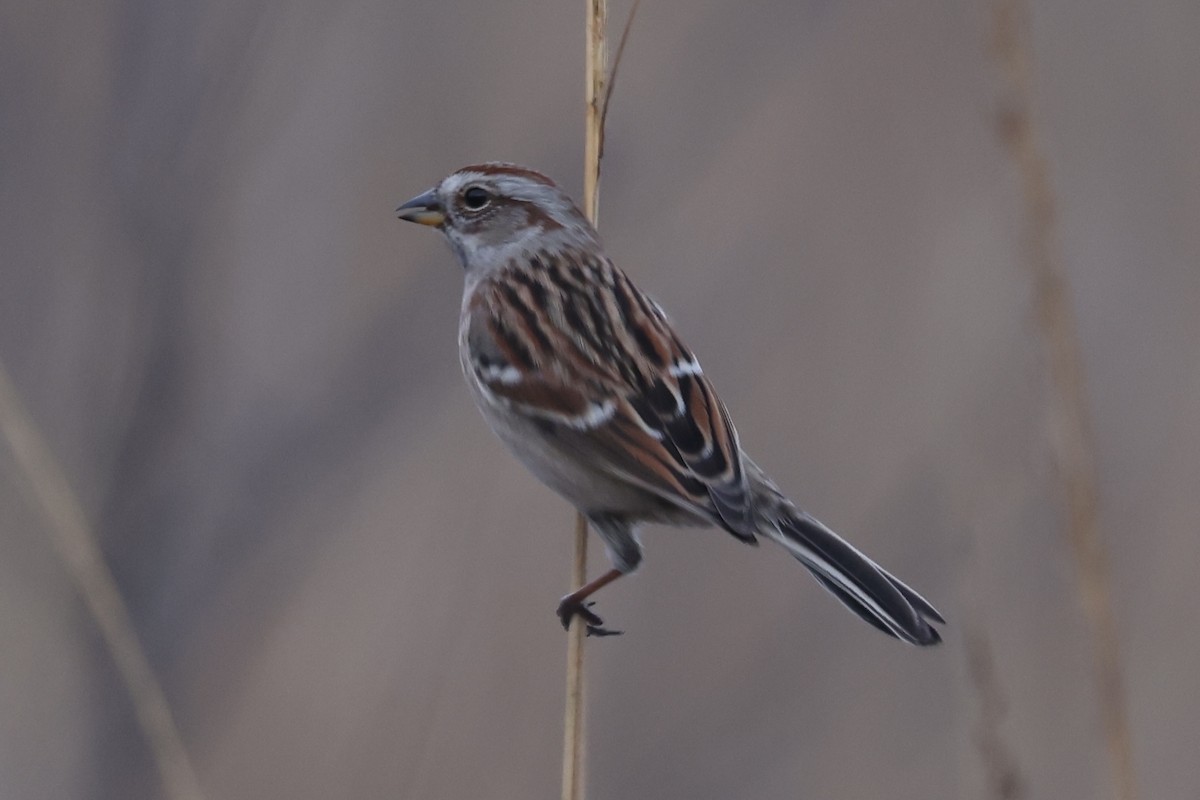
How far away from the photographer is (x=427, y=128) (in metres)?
3.70

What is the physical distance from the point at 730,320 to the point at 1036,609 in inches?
38.4

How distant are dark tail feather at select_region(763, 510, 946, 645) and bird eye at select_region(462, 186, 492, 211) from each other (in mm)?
1056

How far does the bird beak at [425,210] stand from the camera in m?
3.23

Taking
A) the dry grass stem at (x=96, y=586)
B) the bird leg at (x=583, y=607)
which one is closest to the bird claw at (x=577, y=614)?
the bird leg at (x=583, y=607)

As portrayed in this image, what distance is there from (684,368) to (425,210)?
0.71 metres

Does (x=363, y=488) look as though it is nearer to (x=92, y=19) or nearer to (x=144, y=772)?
(x=144, y=772)

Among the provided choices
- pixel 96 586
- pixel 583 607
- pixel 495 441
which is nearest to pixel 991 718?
pixel 583 607

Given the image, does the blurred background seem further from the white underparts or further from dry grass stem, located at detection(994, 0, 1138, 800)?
the white underparts

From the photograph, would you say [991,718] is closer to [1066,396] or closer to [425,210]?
[1066,396]

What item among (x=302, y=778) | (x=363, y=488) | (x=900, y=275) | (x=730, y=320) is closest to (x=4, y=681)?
(x=302, y=778)

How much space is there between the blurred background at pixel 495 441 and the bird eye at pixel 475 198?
157mm

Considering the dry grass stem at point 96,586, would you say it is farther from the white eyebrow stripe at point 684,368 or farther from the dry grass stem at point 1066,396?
the dry grass stem at point 1066,396

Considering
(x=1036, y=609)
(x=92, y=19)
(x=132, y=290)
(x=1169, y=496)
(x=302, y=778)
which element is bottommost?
(x=302, y=778)

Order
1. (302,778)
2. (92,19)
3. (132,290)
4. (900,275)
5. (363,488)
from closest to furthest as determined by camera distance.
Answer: (132,290) < (92,19) < (363,488) < (302,778) < (900,275)
